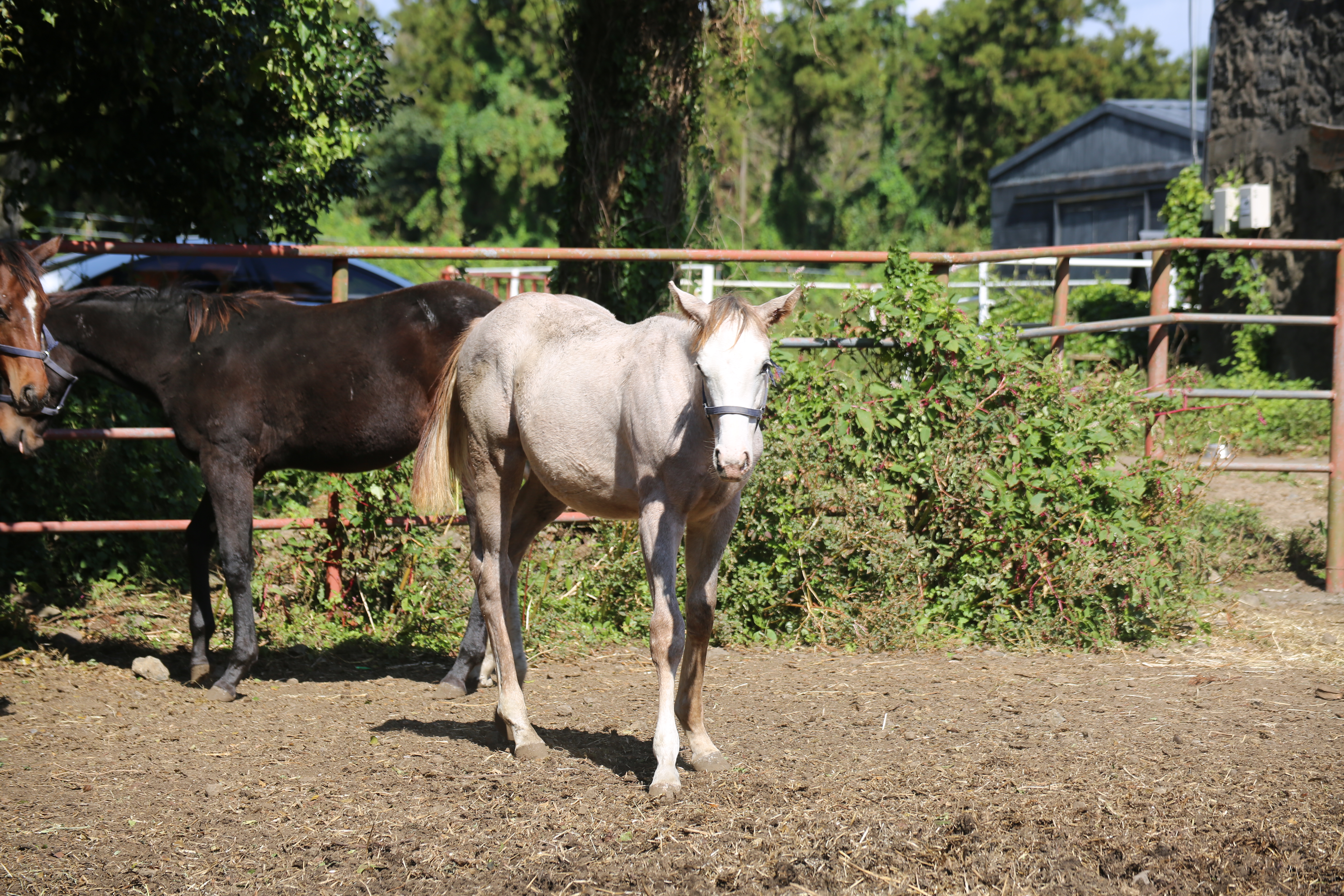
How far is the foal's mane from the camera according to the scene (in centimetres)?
334

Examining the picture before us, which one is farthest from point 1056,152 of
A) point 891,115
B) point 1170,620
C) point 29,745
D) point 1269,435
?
point 29,745

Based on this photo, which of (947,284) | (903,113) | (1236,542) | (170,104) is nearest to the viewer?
(947,284)

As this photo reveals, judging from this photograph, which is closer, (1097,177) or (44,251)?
(44,251)

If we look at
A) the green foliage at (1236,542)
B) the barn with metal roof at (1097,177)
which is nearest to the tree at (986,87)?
the barn with metal roof at (1097,177)

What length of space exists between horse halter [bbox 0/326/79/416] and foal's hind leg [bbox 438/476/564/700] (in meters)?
2.06

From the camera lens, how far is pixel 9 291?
15.0 ft

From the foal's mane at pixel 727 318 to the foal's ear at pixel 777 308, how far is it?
9 centimetres

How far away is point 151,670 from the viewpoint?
5109mm

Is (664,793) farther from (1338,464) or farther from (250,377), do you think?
(1338,464)

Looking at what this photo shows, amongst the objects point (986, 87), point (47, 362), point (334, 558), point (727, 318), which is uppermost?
point (986, 87)

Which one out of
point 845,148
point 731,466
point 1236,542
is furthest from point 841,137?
point 731,466

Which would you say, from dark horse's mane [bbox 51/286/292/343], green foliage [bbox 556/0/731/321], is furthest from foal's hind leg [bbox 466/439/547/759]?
green foliage [bbox 556/0/731/321]

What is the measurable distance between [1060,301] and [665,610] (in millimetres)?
3604

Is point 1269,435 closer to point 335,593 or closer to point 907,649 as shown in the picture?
point 907,649
